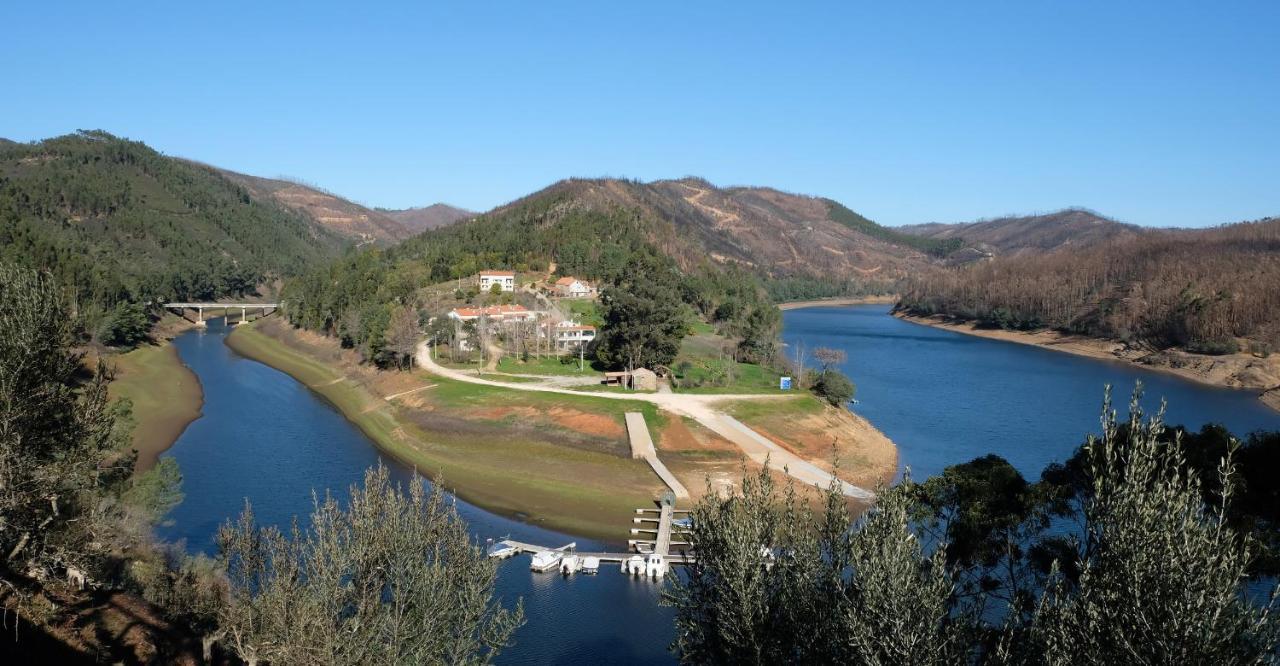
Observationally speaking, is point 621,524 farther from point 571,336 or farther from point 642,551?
point 571,336

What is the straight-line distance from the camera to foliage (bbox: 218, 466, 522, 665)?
16406 mm

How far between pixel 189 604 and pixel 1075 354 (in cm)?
12889

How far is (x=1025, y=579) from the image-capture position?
1978 cm

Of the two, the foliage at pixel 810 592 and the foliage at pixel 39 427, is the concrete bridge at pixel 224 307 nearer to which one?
the foliage at pixel 39 427

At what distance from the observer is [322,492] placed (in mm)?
45375

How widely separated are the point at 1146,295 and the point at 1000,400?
239ft

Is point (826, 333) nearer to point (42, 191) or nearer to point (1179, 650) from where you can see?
point (1179, 650)

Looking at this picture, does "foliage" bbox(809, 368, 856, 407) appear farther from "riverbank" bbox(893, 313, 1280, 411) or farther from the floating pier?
"riverbank" bbox(893, 313, 1280, 411)

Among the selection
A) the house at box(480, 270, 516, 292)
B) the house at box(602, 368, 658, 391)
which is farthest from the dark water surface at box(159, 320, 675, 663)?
the house at box(480, 270, 516, 292)

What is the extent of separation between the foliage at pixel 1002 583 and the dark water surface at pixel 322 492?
12.9m

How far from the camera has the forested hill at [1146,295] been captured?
109 metres

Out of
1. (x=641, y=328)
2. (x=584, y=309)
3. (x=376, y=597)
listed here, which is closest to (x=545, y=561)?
(x=376, y=597)

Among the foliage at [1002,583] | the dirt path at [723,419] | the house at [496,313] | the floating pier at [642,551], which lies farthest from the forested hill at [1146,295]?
the foliage at [1002,583]

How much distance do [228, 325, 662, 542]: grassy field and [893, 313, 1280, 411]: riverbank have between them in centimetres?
7180
